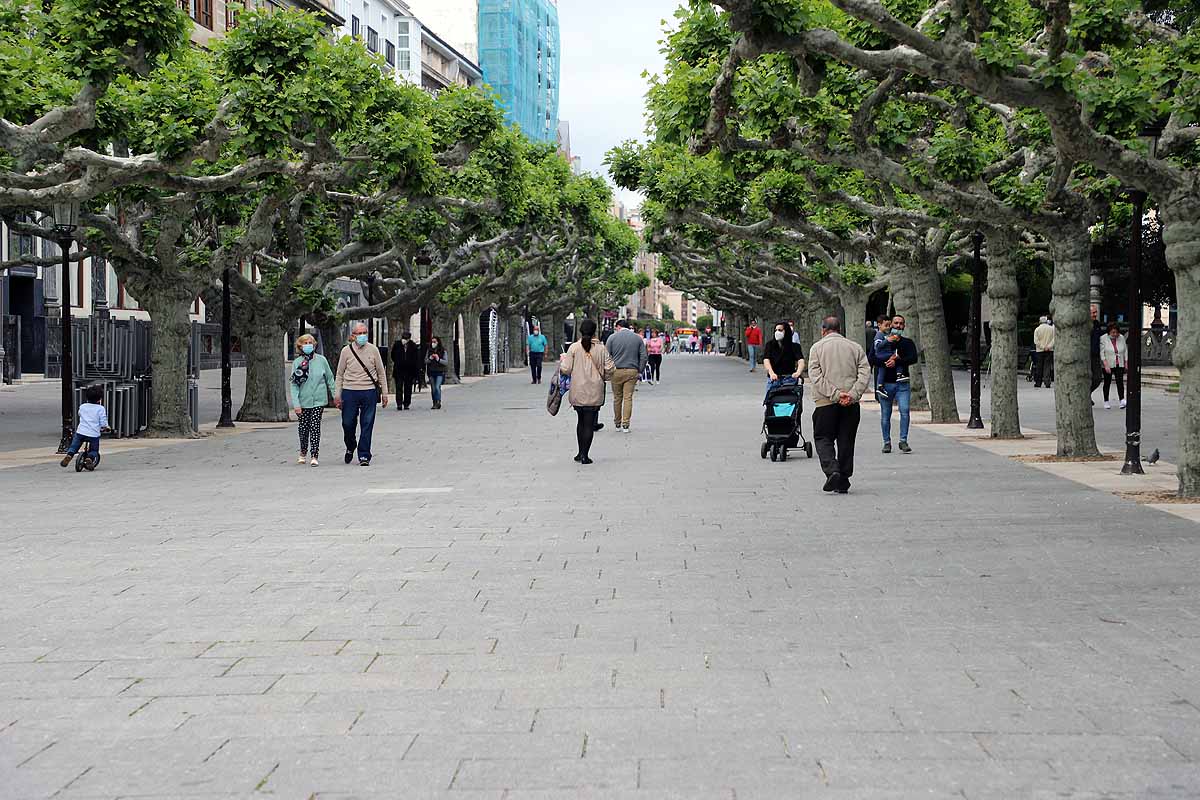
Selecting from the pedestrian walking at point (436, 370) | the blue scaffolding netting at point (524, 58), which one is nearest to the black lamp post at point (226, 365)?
the pedestrian walking at point (436, 370)

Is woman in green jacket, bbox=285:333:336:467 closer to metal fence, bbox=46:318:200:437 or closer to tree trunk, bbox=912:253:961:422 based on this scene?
metal fence, bbox=46:318:200:437

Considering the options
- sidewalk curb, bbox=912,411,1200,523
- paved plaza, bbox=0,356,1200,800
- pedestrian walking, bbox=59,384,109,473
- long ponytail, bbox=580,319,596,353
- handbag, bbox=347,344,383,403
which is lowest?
paved plaza, bbox=0,356,1200,800

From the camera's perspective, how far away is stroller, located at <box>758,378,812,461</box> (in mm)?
17359

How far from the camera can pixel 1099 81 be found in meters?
11.8

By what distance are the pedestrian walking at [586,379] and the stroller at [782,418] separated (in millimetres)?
1993

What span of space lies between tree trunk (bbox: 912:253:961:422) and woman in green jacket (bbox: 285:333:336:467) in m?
10.2

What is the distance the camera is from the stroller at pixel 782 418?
17359 millimetres

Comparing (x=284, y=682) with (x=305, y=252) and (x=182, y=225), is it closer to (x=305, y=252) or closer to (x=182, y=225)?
(x=182, y=225)

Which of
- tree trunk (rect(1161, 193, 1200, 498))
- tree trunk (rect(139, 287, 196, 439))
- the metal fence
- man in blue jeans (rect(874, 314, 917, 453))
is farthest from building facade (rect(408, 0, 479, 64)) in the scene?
tree trunk (rect(1161, 193, 1200, 498))

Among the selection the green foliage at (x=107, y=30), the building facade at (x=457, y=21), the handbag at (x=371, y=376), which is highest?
the building facade at (x=457, y=21)

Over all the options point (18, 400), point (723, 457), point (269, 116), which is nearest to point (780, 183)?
point (723, 457)

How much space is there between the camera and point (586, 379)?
1762 centimetres

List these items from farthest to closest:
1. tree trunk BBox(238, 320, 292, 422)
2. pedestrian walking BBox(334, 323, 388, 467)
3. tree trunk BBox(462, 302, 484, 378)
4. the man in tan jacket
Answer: tree trunk BBox(462, 302, 484, 378), tree trunk BBox(238, 320, 292, 422), pedestrian walking BBox(334, 323, 388, 467), the man in tan jacket

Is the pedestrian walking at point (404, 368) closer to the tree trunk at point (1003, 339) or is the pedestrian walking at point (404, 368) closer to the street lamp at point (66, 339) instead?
the street lamp at point (66, 339)
